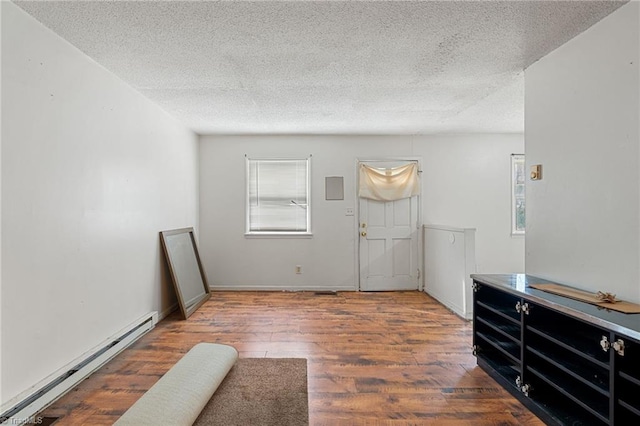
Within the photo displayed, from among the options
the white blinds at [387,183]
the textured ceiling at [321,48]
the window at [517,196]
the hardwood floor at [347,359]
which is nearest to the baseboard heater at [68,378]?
the hardwood floor at [347,359]

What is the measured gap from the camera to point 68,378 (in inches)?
89.0

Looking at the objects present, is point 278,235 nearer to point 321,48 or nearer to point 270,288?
point 270,288

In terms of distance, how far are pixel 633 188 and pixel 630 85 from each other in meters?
0.56

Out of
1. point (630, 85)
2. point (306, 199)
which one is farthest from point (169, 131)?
point (630, 85)

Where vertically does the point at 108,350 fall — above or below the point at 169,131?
below

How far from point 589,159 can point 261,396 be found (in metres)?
2.54

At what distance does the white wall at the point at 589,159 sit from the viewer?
6.01 ft

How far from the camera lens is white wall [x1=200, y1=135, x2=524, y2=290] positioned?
509 centimetres

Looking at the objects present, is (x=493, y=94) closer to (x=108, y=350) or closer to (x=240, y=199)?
(x=240, y=199)

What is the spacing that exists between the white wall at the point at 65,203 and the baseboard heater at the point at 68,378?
7cm

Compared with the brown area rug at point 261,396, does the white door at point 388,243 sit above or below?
above

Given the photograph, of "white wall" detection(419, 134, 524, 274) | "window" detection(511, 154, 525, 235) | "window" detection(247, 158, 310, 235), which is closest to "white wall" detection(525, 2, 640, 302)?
"white wall" detection(419, 134, 524, 274)

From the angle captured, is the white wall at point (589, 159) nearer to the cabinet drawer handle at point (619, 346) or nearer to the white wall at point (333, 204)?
the cabinet drawer handle at point (619, 346)

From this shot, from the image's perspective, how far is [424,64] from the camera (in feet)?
8.63
